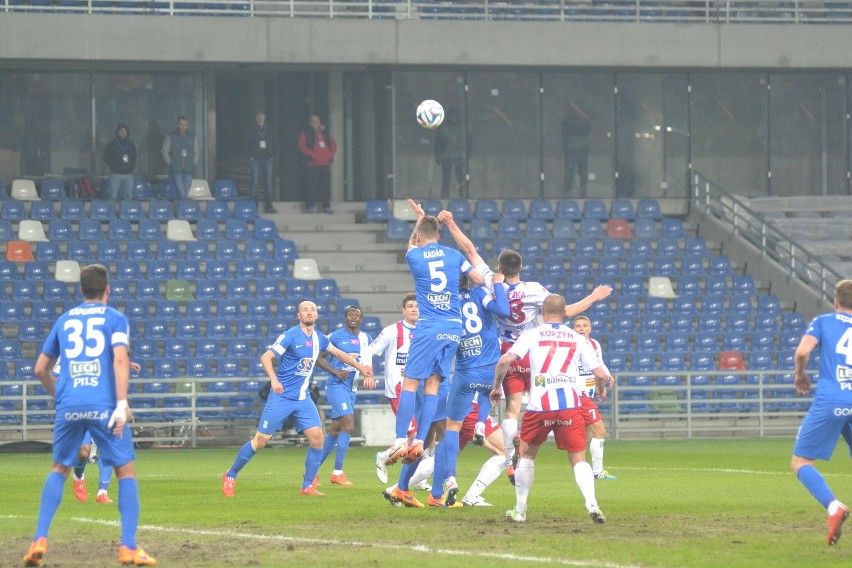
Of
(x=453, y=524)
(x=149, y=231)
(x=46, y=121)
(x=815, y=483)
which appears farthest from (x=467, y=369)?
(x=46, y=121)

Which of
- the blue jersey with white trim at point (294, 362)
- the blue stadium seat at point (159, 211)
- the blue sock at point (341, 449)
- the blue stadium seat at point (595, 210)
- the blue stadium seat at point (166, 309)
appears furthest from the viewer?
the blue stadium seat at point (595, 210)

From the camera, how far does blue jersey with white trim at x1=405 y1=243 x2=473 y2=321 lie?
525 inches

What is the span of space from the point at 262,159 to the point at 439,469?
70.6 ft

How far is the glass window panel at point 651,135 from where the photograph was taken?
121 ft

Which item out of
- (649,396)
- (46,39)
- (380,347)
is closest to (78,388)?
(380,347)

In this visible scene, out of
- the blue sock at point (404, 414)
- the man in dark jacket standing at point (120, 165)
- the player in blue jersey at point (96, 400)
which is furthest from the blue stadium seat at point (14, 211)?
the player in blue jersey at point (96, 400)

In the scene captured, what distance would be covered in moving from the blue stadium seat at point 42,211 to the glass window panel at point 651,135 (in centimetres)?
1332

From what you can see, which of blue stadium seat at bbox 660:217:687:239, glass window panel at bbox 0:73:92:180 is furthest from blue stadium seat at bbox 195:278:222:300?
blue stadium seat at bbox 660:217:687:239

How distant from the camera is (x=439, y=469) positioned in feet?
45.3

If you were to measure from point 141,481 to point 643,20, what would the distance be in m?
22.8

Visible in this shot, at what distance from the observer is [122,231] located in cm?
3117

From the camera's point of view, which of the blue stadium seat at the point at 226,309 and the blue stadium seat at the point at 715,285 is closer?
the blue stadium seat at the point at 226,309

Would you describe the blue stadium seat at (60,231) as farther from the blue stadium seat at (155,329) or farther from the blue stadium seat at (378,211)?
the blue stadium seat at (378,211)

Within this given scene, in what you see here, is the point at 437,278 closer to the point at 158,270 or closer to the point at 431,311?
the point at 431,311
